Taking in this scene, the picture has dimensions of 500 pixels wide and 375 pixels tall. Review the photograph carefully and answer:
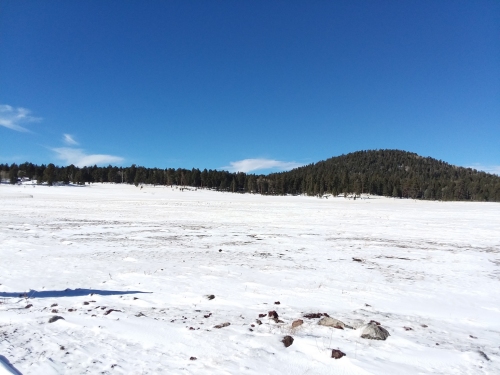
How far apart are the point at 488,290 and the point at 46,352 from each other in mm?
12154

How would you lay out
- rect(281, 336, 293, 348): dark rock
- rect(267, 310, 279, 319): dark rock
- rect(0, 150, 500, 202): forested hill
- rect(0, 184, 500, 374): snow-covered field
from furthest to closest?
rect(0, 150, 500, 202): forested hill → rect(267, 310, 279, 319): dark rock → rect(281, 336, 293, 348): dark rock → rect(0, 184, 500, 374): snow-covered field

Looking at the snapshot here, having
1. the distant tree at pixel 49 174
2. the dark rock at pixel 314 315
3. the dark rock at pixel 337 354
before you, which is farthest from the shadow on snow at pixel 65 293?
the distant tree at pixel 49 174

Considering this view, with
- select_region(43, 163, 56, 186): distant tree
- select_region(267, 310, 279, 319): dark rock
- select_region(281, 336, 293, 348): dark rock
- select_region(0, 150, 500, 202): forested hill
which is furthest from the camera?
select_region(0, 150, 500, 202): forested hill

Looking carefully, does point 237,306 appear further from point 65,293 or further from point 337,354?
point 65,293

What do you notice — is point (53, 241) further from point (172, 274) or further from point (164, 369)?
point (164, 369)

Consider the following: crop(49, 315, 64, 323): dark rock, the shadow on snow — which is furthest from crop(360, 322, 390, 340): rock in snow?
crop(49, 315, 64, 323): dark rock

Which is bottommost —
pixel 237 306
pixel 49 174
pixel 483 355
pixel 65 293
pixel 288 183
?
pixel 65 293

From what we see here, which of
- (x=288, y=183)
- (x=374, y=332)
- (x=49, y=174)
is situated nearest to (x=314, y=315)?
(x=374, y=332)

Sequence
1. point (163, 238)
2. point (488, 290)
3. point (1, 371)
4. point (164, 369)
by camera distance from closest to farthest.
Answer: point (1, 371)
point (164, 369)
point (488, 290)
point (163, 238)

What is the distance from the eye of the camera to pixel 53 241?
15.6m

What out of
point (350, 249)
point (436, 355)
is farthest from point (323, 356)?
point (350, 249)

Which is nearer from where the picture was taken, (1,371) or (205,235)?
(1,371)

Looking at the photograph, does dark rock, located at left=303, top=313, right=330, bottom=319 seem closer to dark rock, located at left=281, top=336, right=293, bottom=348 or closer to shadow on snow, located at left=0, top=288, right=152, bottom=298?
dark rock, located at left=281, top=336, right=293, bottom=348

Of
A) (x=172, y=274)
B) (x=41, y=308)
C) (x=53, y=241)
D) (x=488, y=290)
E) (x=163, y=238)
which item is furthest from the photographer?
(x=163, y=238)
